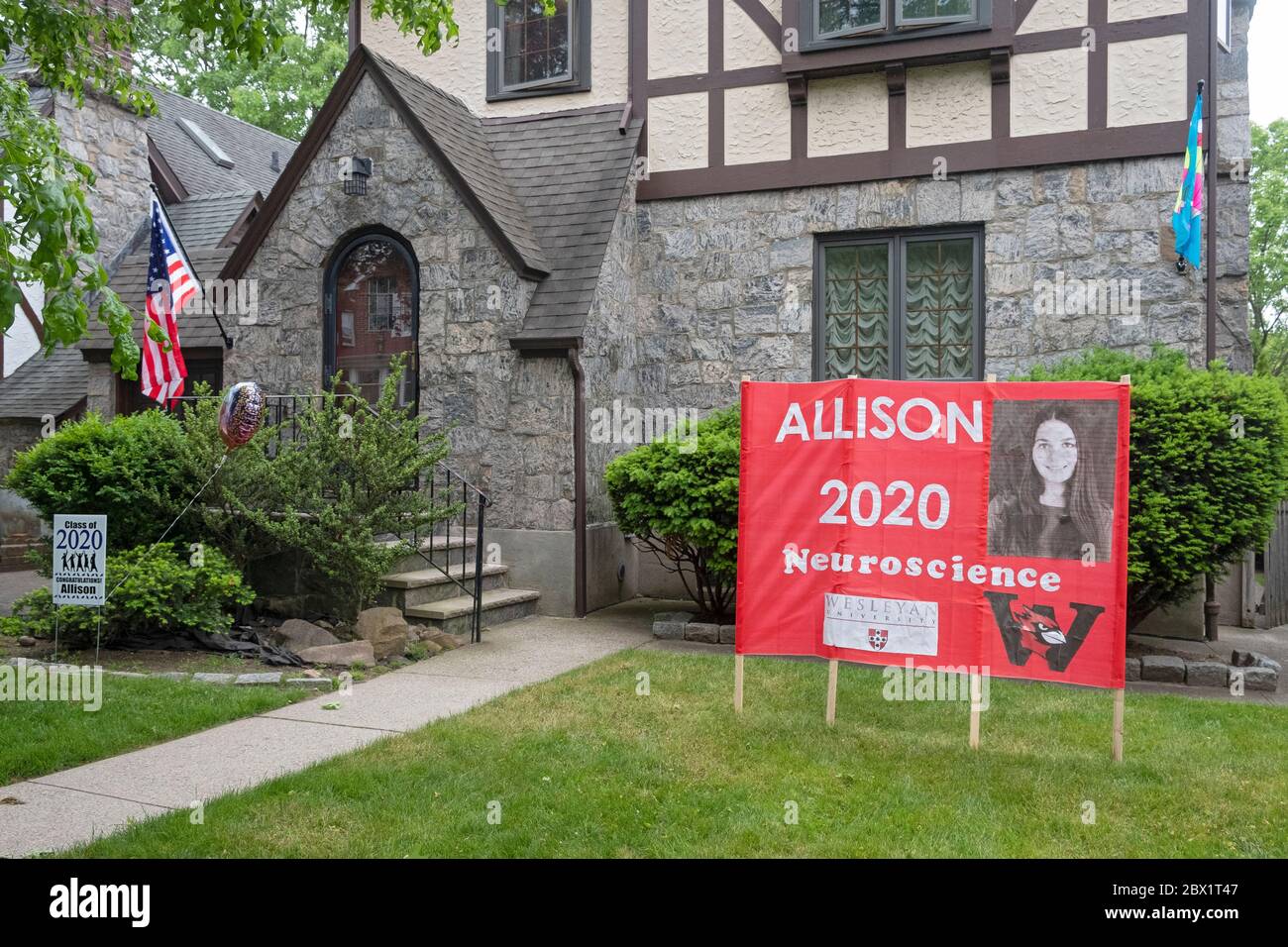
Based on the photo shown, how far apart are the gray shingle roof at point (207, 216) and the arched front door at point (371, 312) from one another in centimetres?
601

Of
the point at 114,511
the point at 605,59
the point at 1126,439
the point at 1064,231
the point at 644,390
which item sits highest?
the point at 605,59

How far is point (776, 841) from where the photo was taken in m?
4.25

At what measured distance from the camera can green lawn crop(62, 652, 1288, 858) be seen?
425 centimetres

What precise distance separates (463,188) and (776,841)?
768cm

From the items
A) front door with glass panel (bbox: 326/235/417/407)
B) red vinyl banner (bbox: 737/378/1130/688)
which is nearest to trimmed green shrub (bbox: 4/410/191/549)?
front door with glass panel (bbox: 326/235/417/407)

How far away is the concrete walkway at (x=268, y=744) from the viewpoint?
14.9ft

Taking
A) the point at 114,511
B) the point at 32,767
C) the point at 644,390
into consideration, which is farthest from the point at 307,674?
the point at 644,390

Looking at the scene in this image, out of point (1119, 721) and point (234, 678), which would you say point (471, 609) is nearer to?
point (234, 678)

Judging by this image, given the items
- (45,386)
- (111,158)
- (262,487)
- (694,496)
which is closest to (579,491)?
(694,496)

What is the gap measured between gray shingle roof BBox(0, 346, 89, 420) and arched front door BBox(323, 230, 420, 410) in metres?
Result: 5.45

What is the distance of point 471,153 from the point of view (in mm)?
10953

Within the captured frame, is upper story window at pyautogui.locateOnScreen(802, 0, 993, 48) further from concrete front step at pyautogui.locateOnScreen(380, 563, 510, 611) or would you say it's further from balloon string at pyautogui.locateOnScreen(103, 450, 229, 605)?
balloon string at pyautogui.locateOnScreen(103, 450, 229, 605)

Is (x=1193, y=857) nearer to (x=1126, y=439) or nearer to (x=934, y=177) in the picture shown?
(x=1126, y=439)

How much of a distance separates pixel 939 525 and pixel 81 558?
5.77 metres
